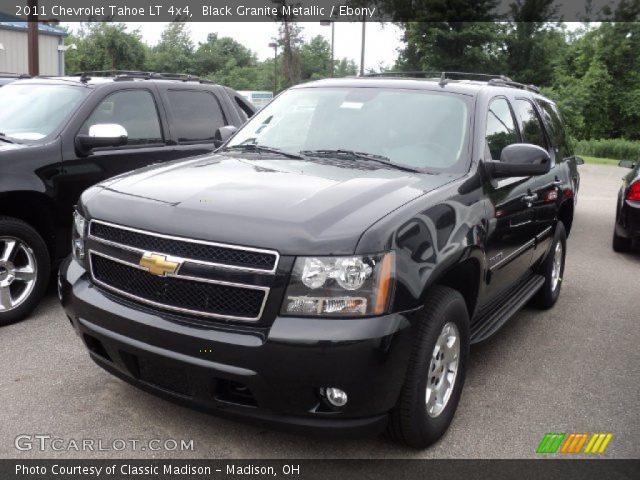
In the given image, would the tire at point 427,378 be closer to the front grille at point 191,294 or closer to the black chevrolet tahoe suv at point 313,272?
the black chevrolet tahoe suv at point 313,272

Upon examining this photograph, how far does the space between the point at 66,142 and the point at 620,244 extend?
6.83 metres

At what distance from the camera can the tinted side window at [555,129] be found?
5688 millimetres

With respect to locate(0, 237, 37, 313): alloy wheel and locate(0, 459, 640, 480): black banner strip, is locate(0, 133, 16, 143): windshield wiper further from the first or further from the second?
locate(0, 459, 640, 480): black banner strip

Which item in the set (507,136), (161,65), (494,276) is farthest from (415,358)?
(161,65)

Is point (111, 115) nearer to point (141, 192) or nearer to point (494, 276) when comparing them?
point (141, 192)

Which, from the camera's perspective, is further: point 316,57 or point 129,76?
point 316,57

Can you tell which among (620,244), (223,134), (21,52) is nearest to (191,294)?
(223,134)

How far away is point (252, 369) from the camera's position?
8.63 feet

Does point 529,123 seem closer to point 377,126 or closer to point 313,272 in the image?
point 377,126

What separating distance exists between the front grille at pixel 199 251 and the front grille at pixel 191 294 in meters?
0.10

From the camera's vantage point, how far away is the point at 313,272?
2654 millimetres

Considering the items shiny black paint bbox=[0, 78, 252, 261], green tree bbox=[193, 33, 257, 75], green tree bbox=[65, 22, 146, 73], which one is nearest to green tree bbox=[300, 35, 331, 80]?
green tree bbox=[193, 33, 257, 75]

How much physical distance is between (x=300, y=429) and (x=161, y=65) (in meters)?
→ 87.2

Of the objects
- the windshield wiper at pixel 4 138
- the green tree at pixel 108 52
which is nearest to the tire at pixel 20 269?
the windshield wiper at pixel 4 138
